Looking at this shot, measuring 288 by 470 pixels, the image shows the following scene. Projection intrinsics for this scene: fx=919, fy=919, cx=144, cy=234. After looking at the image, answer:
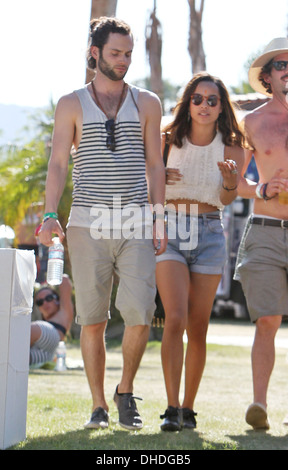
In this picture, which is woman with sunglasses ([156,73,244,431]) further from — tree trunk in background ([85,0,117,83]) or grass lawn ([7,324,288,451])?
tree trunk in background ([85,0,117,83])

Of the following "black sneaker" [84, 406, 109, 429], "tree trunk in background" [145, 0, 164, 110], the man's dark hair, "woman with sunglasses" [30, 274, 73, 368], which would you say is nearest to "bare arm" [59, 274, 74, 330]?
"woman with sunglasses" [30, 274, 73, 368]

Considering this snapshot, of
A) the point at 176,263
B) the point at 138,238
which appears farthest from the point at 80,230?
the point at 176,263

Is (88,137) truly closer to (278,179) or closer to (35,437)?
(278,179)

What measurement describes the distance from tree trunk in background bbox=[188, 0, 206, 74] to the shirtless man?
19624mm

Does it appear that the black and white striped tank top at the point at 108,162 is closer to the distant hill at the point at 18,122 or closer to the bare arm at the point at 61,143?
the bare arm at the point at 61,143

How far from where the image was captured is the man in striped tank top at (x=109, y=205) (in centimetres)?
527

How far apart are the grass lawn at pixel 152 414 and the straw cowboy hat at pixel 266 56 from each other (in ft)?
7.68

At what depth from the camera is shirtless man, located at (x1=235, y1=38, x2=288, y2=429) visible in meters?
5.86

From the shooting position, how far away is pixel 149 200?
556cm

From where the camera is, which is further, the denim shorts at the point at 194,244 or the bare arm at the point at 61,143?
the denim shorts at the point at 194,244

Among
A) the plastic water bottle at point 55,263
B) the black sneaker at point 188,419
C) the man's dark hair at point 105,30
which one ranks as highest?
the man's dark hair at point 105,30

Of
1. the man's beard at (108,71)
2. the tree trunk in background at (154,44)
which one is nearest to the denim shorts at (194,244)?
the man's beard at (108,71)

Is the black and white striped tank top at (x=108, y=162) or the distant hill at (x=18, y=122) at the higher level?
the distant hill at (x=18, y=122)

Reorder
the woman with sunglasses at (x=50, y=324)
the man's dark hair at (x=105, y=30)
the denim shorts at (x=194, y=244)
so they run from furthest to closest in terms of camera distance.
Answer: the woman with sunglasses at (x=50, y=324) → the denim shorts at (x=194, y=244) → the man's dark hair at (x=105, y=30)
